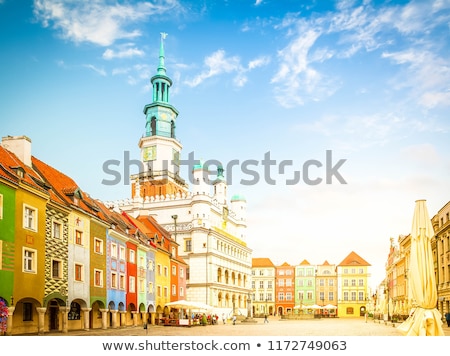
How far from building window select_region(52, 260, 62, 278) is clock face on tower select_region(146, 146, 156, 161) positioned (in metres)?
7.95

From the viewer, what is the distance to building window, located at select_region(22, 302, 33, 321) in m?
15.3

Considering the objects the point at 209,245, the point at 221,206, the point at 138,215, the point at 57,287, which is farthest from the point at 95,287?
the point at 221,206

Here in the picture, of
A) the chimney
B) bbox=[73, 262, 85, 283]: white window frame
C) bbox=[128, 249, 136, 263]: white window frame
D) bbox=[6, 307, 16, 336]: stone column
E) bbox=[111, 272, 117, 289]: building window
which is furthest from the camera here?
bbox=[128, 249, 136, 263]: white window frame

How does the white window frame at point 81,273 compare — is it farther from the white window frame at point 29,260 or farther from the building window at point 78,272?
the white window frame at point 29,260

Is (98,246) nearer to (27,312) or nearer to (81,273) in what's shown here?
(81,273)

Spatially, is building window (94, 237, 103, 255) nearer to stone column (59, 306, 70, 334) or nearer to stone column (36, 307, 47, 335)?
stone column (59, 306, 70, 334)

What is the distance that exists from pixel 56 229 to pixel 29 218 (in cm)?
165

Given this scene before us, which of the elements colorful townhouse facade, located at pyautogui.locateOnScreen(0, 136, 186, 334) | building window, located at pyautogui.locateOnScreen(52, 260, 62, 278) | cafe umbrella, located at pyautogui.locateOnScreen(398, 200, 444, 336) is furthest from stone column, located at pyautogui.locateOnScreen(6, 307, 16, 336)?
cafe umbrella, located at pyautogui.locateOnScreen(398, 200, 444, 336)

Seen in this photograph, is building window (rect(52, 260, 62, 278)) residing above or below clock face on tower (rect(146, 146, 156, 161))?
below

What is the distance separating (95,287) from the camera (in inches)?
733

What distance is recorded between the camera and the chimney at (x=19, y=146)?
54.7 ft

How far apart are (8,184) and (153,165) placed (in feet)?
39.8

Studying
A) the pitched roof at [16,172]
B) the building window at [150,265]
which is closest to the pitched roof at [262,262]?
the building window at [150,265]

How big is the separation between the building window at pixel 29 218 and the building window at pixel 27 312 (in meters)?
2.15
